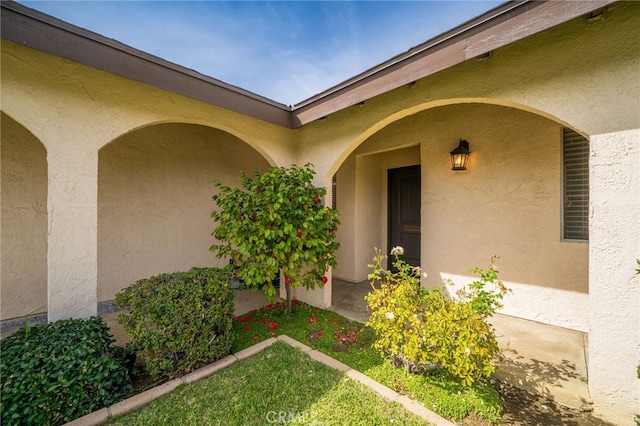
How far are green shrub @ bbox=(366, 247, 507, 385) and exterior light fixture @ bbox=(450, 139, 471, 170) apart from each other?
2674 mm

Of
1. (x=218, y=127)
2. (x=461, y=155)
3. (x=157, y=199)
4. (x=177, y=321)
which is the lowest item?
(x=177, y=321)

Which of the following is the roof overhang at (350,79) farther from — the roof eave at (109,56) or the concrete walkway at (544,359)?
the concrete walkway at (544,359)

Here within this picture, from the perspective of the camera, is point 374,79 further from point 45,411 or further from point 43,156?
point 43,156

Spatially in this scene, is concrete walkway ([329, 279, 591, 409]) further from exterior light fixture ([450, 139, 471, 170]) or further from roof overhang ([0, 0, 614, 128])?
roof overhang ([0, 0, 614, 128])

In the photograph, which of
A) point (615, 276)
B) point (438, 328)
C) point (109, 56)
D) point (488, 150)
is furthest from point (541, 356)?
point (109, 56)

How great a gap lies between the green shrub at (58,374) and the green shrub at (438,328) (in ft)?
8.86

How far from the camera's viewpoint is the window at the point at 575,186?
12.5 ft

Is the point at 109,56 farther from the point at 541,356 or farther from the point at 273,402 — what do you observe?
the point at 541,356

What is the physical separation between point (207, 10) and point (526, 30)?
4398mm

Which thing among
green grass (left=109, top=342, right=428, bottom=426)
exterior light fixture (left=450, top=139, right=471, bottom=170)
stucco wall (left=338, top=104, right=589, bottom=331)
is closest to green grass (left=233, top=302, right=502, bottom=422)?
green grass (left=109, top=342, right=428, bottom=426)

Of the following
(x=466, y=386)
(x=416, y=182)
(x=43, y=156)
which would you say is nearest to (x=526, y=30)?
(x=466, y=386)

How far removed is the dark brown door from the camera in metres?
6.23

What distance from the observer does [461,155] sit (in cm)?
468

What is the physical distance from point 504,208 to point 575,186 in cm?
94
